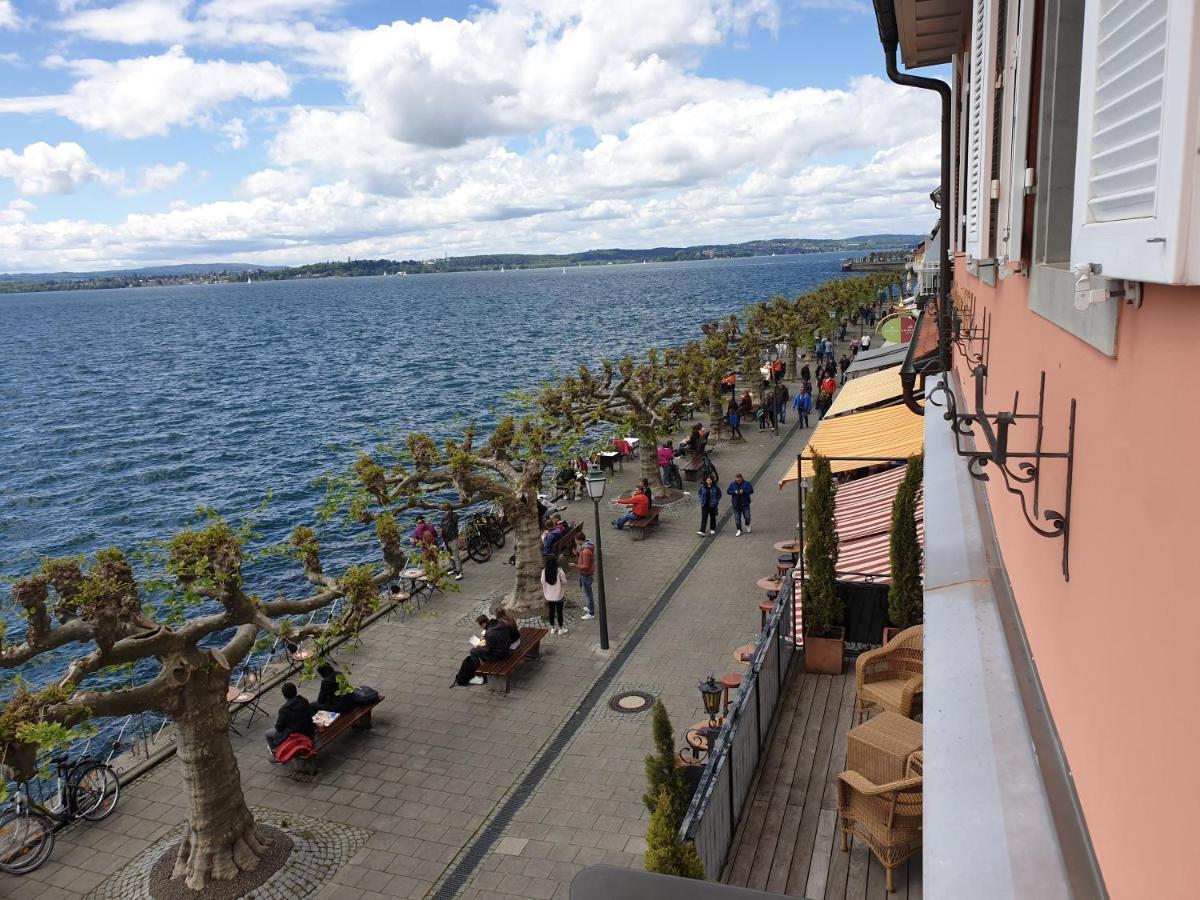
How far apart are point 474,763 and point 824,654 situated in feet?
16.1

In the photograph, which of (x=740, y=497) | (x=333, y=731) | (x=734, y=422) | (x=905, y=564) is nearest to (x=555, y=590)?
(x=333, y=731)

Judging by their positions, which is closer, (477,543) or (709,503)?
(709,503)

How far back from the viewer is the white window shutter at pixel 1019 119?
344 centimetres

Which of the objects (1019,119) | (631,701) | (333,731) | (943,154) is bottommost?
(631,701)

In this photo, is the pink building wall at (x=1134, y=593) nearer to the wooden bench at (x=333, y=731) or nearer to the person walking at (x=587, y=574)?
the wooden bench at (x=333, y=731)

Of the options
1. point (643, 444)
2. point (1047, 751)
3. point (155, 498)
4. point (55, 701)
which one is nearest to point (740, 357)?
point (643, 444)

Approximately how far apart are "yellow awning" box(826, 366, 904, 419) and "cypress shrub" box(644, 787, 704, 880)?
47.4ft

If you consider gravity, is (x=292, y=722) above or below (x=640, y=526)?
above

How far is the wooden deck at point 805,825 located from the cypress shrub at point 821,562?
3.66 feet

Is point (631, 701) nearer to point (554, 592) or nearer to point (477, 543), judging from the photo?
point (554, 592)

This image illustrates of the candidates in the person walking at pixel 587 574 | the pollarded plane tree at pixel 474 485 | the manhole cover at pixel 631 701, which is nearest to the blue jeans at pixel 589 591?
the person walking at pixel 587 574

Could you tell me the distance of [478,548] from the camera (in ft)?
66.9

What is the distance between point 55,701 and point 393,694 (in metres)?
6.33

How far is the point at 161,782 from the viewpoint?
1182cm
